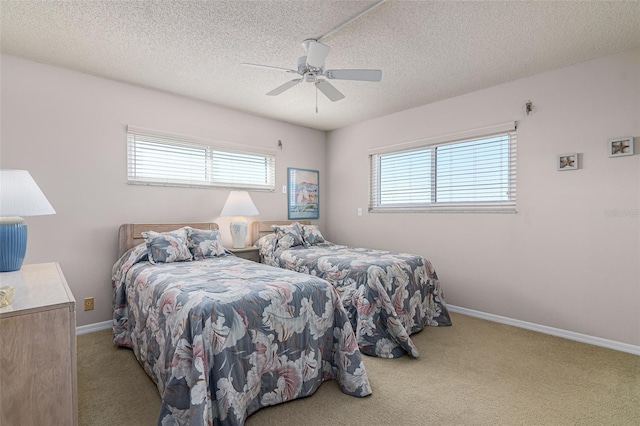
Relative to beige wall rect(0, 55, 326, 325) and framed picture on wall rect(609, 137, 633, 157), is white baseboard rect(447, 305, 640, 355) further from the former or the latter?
beige wall rect(0, 55, 326, 325)

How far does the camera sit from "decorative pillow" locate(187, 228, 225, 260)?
10.6 feet

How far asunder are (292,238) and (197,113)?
1877 mm

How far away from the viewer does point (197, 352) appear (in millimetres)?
1606

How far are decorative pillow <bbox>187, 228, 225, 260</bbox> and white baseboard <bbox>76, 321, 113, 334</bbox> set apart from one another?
1134 mm

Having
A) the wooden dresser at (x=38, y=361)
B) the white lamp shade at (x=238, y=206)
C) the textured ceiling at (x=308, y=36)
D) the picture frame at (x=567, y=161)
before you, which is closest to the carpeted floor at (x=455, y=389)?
the wooden dresser at (x=38, y=361)

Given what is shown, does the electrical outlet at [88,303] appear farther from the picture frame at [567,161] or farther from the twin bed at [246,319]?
the picture frame at [567,161]

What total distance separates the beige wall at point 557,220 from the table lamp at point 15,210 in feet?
12.1

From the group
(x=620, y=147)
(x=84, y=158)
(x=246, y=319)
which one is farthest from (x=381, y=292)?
(x=84, y=158)

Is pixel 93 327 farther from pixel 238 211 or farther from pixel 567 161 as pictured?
pixel 567 161

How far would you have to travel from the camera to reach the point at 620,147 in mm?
2764

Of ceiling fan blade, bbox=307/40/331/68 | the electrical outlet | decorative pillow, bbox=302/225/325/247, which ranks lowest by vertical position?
the electrical outlet

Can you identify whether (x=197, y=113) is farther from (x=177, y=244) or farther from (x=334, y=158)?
(x=334, y=158)

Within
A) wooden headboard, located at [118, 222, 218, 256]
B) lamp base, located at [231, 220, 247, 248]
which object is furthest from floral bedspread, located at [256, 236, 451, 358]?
wooden headboard, located at [118, 222, 218, 256]

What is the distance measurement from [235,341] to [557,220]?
3103 millimetres
